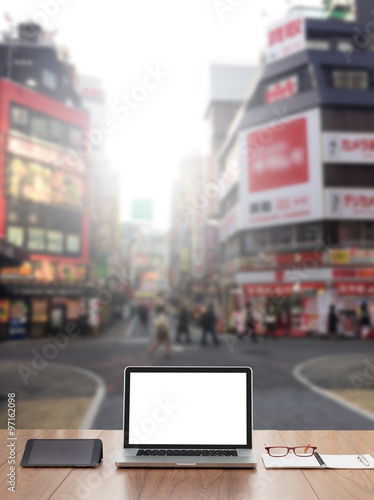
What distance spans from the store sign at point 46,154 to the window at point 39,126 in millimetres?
552

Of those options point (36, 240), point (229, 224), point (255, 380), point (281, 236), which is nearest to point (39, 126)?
point (36, 240)

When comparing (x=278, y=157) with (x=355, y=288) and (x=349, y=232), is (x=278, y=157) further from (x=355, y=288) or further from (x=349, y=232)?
(x=355, y=288)

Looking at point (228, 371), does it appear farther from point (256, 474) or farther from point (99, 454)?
point (99, 454)

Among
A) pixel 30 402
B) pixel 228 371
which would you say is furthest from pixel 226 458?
pixel 30 402

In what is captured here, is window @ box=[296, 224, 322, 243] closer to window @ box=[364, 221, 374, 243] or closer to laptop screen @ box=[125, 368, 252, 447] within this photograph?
window @ box=[364, 221, 374, 243]

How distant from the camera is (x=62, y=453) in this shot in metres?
1.60

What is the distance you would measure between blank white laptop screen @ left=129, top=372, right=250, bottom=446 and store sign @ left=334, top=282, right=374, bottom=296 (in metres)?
18.5

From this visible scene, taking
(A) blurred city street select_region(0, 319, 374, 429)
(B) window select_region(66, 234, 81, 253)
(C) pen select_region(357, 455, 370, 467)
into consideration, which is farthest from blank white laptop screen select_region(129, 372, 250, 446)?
(B) window select_region(66, 234, 81, 253)

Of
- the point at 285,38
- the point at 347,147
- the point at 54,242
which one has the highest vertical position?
the point at 285,38

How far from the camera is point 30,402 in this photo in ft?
20.8

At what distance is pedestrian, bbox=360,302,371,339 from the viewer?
17703mm

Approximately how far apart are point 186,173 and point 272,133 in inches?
947

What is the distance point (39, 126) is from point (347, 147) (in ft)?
44.6

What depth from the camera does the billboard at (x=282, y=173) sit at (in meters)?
19.7
